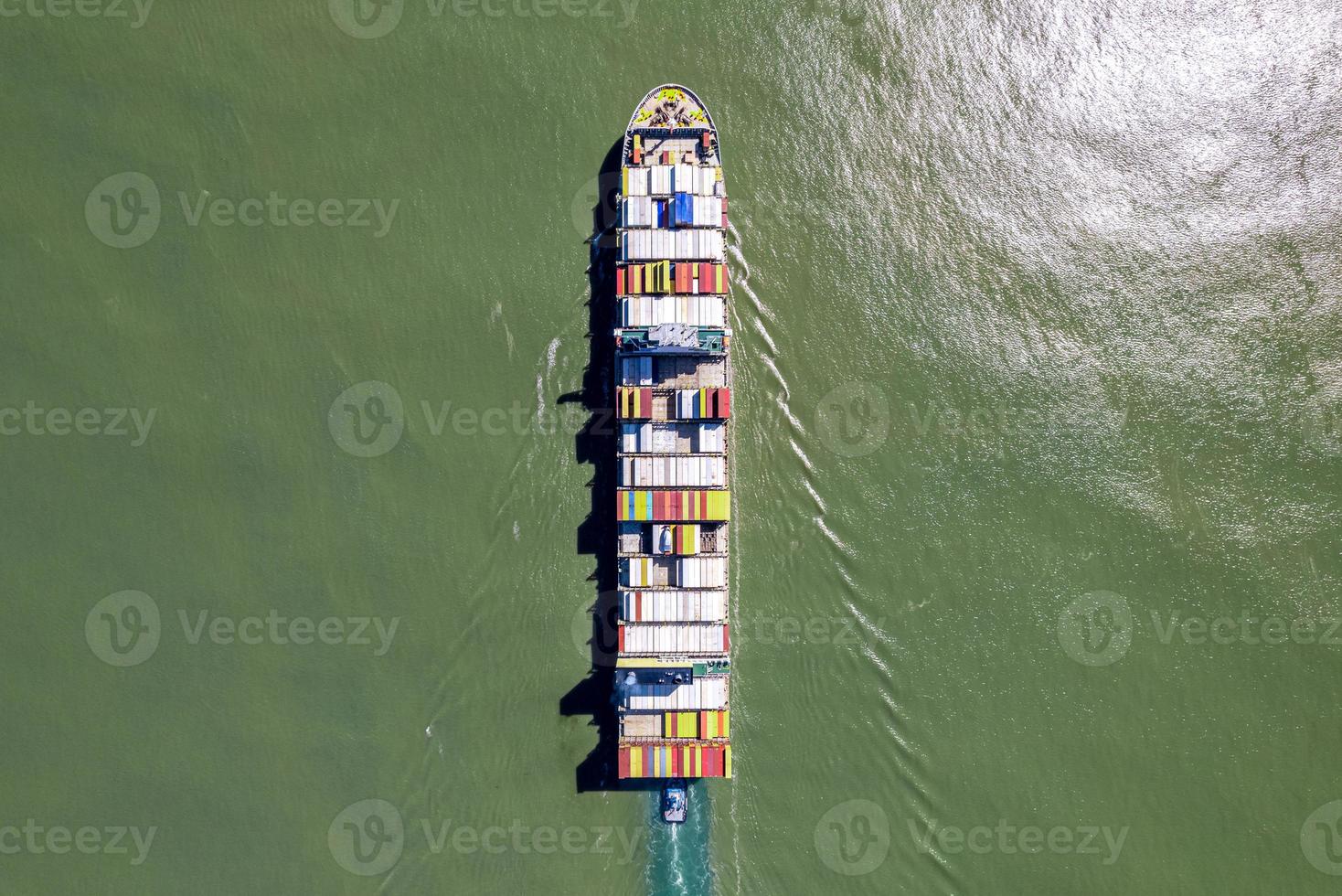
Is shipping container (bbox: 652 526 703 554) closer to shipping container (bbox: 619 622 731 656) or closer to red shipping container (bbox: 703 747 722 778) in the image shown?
shipping container (bbox: 619 622 731 656)

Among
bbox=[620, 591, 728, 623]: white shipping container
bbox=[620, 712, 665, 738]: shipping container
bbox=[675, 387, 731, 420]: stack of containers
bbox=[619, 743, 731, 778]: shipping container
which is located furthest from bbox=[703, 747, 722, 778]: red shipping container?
bbox=[675, 387, 731, 420]: stack of containers

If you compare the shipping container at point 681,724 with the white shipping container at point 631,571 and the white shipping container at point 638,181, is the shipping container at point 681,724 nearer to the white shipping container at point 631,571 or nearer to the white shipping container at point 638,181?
the white shipping container at point 631,571

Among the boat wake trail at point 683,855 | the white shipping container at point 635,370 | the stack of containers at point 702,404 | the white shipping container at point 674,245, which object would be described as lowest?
the boat wake trail at point 683,855

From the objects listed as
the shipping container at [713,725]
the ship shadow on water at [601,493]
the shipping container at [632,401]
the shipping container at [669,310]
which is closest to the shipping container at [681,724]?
the shipping container at [713,725]

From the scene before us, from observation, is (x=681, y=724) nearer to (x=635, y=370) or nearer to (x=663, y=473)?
(x=663, y=473)

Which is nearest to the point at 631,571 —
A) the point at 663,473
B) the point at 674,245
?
the point at 663,473

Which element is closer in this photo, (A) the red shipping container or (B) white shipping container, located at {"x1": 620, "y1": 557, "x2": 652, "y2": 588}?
(A) the red shipping container

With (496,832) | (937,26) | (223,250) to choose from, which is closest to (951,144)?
(937,26)

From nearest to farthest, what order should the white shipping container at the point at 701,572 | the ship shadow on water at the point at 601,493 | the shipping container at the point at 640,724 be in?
1. the white shipping container at the point at 701,572
2. the shipping container at the point at 640,724
3. the ship shadow on water at the point at 601,493
